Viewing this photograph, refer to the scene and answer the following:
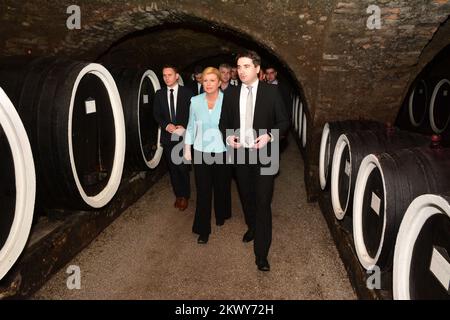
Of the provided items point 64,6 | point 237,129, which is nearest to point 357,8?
point 237,129

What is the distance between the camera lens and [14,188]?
75.1 inches

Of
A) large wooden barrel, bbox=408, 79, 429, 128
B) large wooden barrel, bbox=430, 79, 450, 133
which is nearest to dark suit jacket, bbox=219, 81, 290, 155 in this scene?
large wooden barrel, bbox=430, 79, 450, 133

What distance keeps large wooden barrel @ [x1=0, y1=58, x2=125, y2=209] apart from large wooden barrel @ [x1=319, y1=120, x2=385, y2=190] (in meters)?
2.09

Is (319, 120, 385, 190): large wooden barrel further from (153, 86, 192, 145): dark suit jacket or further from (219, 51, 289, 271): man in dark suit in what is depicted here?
(153, 86, 192, 145): dark suit jacket

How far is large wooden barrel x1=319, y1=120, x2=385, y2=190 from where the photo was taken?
322 centimetres

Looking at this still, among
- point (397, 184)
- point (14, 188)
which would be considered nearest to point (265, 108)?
point (397, 184)

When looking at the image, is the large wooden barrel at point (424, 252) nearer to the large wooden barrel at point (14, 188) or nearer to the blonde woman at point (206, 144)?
the blonde woman at point (206, 144)

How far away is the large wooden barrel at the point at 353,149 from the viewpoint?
8.36 ft

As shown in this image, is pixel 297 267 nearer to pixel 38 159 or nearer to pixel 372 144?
pixel 372 144

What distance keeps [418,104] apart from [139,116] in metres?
5.79

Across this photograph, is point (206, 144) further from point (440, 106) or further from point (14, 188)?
point (440, 106)

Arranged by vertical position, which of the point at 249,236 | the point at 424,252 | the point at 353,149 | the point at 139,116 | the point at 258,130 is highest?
the point at 139,116

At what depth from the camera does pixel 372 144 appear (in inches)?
102

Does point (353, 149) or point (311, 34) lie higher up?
point (311, 34)
